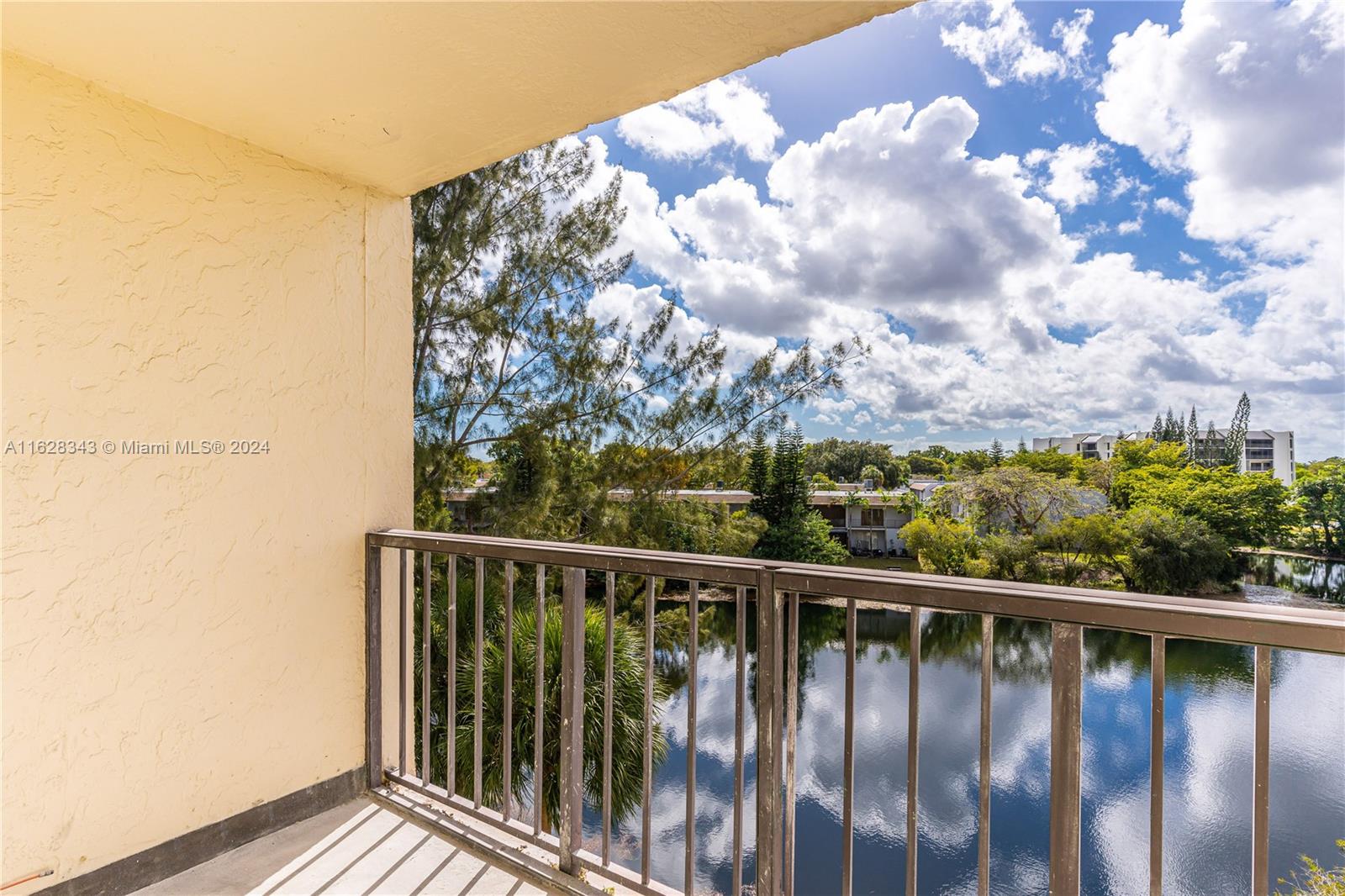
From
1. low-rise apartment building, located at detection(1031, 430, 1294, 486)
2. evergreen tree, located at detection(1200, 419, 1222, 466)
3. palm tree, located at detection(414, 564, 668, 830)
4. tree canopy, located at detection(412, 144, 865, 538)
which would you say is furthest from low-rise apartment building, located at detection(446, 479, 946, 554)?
palm tree, located at detection(414, 564, 668, 830)

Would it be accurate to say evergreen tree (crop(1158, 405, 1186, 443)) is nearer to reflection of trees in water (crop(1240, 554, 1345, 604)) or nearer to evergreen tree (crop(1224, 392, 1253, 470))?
evergreen tree (crop(1224, 392, 1253, 470))

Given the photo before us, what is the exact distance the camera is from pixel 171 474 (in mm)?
1819

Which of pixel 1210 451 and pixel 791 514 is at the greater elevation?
pixel 1210 451

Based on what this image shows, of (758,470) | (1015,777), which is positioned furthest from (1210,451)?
(758,470)

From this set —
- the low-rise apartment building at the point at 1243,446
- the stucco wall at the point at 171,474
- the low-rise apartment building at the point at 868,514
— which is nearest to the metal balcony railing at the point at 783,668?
the stucco wall at the point at 171,474

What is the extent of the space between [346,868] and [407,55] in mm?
2142

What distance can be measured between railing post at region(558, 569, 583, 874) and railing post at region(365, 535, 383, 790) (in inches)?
34.3

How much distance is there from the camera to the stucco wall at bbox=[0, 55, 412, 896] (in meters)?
1.56

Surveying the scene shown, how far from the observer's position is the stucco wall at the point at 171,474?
61.6 inches

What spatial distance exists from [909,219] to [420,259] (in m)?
16.9

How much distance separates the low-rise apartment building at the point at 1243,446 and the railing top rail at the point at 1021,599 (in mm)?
11157

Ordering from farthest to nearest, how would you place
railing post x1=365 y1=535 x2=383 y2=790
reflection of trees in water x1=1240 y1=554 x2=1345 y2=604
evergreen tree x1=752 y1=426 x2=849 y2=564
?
evergreen tree x1=752 y1=426 x2=849 y2=564 < reflection of trees in water x1=1240 y1=554 x2=1345 y2=604 < railing post x1=365 y1=535 x2=383 y2=790

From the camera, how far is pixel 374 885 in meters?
1.74

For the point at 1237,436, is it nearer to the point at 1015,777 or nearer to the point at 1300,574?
the point at 1300,574
